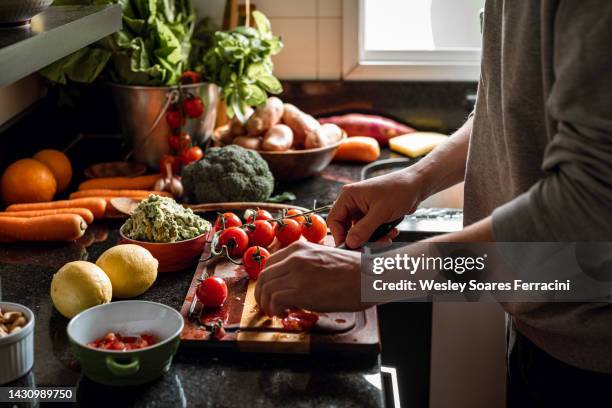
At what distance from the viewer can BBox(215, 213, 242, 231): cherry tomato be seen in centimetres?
156

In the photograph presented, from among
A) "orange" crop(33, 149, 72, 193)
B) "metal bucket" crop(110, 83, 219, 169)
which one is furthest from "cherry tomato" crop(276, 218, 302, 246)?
"orange" crop(33, 149, 72, 193)

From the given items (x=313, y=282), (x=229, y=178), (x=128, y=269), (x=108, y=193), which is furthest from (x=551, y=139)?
(x=108, y=193)

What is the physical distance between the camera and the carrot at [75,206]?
5.60 ft

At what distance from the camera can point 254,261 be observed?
4.48 ft

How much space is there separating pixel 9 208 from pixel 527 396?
3.85ft

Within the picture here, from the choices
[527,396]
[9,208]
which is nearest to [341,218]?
[527,396]

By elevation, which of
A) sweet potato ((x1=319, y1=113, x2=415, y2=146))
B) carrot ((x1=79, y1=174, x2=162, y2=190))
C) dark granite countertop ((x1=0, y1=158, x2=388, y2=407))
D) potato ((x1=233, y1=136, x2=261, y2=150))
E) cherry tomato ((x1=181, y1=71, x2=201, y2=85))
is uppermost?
cherry tomato ((x1=181, y1=71, x2=201, y2=85))

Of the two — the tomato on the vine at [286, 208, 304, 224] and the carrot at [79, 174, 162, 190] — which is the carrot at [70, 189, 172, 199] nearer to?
the carrot at [79, 174, 162, 190]

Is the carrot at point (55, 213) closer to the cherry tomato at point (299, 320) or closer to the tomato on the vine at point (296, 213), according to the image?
the tomato on the vine at point (296, 213)

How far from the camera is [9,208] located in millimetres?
1699

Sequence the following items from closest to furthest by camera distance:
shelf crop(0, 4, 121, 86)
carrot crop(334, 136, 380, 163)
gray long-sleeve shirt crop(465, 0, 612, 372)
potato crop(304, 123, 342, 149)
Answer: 1. gray long-sleeve shirt crop(465, 0, 612, 372)
2. shelf crop(0, 4, 121, 86)
3. potato crop(304, 123, 342, 149)
4. carrot crop(334, 136, 380, 163)

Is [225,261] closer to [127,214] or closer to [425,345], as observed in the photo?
[127,214]

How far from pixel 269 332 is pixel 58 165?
96cm

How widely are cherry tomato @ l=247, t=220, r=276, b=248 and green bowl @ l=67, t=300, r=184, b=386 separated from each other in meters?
0.38
